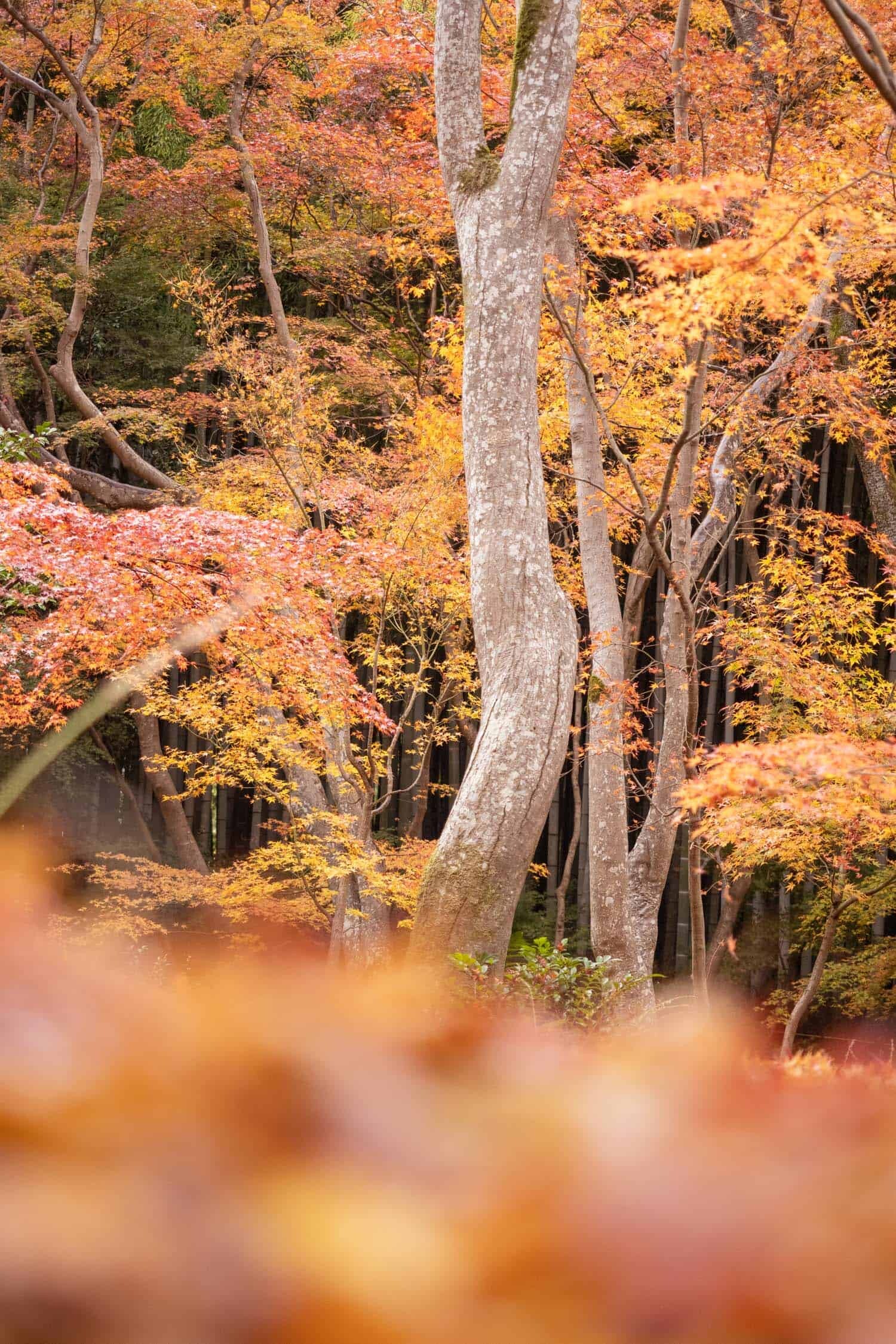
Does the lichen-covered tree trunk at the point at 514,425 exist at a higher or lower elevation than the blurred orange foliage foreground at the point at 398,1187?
→ higher

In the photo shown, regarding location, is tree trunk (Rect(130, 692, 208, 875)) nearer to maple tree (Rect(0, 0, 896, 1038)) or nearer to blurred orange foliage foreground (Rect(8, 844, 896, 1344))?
maple tree (Rect(0, 0, 896, 1038))

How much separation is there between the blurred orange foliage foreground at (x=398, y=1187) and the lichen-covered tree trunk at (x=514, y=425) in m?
3.05

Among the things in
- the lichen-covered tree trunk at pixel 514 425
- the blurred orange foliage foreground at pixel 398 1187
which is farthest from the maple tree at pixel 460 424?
the blurred orange foliage foreground at pixel 398 1187

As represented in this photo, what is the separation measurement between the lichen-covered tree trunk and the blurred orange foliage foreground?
3.05 m

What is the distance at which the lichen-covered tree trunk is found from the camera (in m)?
4.10

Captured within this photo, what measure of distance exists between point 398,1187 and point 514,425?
3.74 meters

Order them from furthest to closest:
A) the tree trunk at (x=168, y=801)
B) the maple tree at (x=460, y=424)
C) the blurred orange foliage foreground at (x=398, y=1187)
Answer: the tree trunk at (x=168, y=801)
the maple tree at (x=460, y=424)
the blurred orange foliage foreground at (x=398, y=1187)

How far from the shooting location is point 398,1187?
762 millimetres

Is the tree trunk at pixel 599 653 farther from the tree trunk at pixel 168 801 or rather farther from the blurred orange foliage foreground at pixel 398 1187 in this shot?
the tree trunk at pixel 168 801

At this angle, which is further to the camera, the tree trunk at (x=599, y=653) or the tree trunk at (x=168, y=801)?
the tree trunk at (x=168, y=801)

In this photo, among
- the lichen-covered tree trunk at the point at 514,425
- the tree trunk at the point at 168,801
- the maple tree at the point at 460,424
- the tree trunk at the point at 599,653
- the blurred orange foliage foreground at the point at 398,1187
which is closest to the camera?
the blurred orange foliage foreground at the point at 398,1187

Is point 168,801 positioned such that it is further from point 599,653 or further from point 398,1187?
point 398,1187

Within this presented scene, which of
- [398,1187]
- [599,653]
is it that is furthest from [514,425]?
[398,1187]

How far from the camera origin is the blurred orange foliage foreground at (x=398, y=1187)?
2.12 feet
